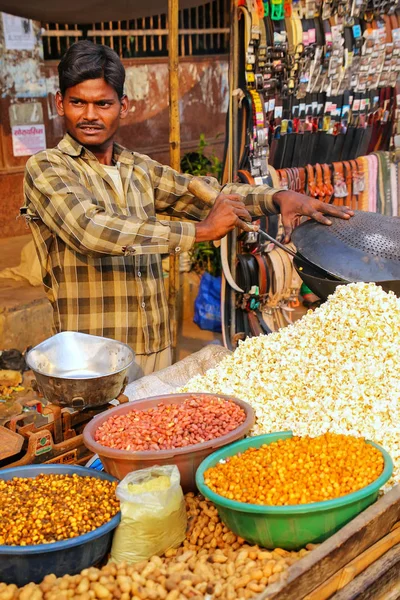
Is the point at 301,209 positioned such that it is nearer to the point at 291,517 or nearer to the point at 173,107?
the point at 291,517

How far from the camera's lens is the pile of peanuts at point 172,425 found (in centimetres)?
186

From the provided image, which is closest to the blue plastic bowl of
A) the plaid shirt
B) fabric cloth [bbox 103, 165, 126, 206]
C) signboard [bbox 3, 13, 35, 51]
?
the plaid shirt

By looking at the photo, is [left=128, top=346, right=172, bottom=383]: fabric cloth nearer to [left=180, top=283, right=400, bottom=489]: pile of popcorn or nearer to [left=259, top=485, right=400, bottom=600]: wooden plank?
[left=180, top=283, right=400, bottom=489]: pile of popcorn

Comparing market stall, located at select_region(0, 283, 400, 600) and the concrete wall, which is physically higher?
the concrete wall

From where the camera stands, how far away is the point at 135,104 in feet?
23.2

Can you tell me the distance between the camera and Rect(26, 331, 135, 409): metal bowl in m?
2.09

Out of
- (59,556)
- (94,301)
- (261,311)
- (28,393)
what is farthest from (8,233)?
(59,556)

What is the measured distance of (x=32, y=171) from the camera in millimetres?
2527

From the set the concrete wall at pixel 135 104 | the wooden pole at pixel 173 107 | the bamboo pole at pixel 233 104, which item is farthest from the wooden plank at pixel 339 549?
the concrete wall at pixel 135 104

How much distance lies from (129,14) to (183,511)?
4384mm

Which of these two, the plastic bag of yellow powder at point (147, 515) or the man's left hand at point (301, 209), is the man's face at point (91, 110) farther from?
the plastic bag of yellow powder at point (147, 515)

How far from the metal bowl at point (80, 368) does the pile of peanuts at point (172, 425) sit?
0.12 meters

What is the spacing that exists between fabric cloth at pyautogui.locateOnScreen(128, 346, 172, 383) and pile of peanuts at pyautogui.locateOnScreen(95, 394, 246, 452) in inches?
28.9

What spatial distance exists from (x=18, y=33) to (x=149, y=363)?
4254 millimetres
